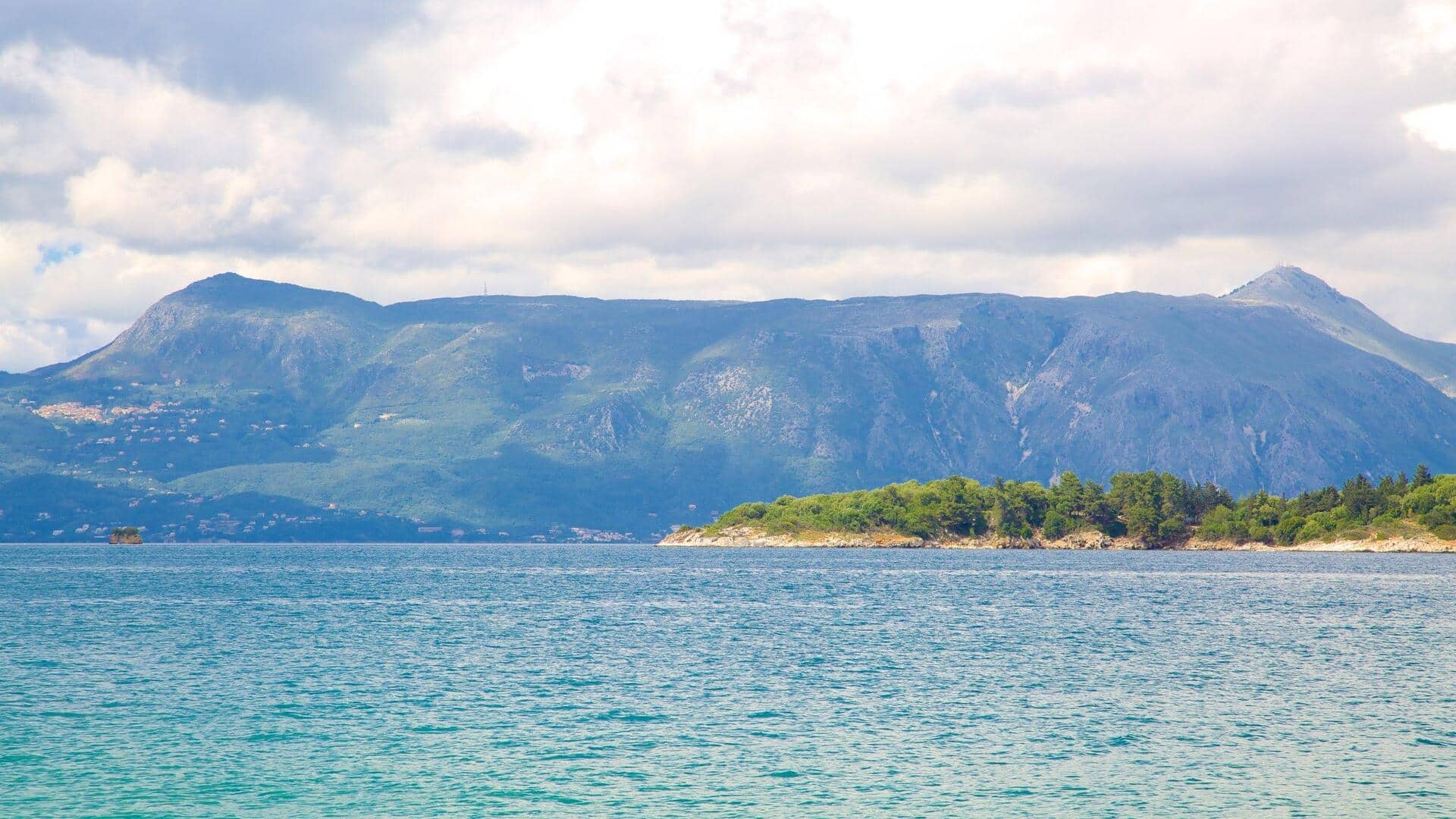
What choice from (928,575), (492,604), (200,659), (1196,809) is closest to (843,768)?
(1196,809)

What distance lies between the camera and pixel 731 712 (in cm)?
5956

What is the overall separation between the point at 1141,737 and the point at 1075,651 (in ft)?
98.8

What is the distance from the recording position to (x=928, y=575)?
186 metres

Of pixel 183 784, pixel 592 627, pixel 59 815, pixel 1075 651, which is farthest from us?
pixel 592 627

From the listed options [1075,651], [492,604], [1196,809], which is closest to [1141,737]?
[1196,809]

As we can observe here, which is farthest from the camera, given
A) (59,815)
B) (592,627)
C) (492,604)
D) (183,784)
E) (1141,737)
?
(492,604)

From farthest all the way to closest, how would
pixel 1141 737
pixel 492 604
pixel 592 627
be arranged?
pixel 492 604 → pixel 592 627 → pixel 1141 737

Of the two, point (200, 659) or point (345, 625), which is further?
point (345, 625)

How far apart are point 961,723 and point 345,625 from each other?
193 feet

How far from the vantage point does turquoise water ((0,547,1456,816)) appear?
1743 inches

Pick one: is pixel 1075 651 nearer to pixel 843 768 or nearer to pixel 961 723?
pixel 961 723

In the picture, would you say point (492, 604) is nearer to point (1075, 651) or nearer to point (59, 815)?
point (1075, 651)

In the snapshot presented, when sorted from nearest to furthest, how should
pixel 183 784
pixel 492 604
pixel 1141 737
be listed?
pixel 183 784 → pixel 1141 737 → pixel 492 604

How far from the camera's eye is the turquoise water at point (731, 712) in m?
44.3
